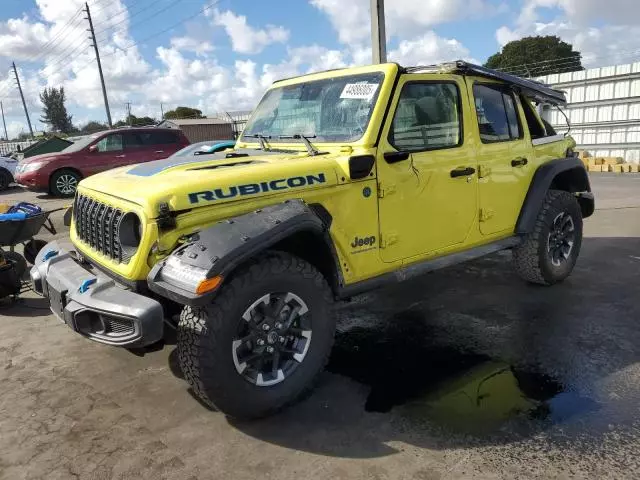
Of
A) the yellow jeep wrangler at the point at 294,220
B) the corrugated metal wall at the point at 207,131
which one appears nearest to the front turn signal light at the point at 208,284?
the yellow jeep wrangler at the point at 294,220

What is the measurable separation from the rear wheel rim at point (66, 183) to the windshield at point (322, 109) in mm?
9580

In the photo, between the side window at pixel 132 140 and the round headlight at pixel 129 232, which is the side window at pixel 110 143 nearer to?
the side window at pixel 132 140

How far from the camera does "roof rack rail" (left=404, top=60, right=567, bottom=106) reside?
3.83 meters

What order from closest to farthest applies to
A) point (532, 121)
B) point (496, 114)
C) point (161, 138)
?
point (496, 114) < point (532, 121) < point (161, 138)

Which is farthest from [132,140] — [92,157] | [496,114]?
[496,114]

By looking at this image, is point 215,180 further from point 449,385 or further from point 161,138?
point 161,138

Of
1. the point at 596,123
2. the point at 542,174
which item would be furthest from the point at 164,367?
the point at 596,123

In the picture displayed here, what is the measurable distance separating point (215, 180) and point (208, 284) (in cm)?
68

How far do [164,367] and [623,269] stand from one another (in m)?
4.82

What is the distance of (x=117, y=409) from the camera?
3221mm

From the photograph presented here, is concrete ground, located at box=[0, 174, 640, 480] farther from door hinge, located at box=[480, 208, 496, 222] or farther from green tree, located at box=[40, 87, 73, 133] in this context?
green tree, located at box=[40, 87, 73, 133]

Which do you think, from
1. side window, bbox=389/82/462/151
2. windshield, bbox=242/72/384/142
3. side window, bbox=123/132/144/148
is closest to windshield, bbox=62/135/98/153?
side window, bbox=123/132/144/148

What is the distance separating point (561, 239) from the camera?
5180 mm

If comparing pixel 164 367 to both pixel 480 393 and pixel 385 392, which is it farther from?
pixel 480 393
